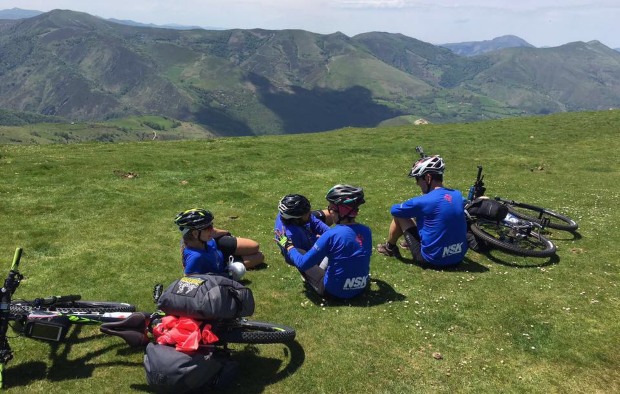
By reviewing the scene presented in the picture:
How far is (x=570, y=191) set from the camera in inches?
1057

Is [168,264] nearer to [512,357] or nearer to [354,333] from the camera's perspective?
[354,333]

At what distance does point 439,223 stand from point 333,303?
4505 millimetres

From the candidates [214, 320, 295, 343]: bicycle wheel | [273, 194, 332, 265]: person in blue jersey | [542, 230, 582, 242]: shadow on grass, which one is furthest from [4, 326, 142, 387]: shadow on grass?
[542, 230, 582, 242]: shadow on grass

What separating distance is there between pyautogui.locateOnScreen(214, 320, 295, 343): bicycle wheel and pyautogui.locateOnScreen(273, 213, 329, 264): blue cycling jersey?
3535 millimetres

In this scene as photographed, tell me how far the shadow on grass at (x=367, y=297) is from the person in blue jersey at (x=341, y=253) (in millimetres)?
267

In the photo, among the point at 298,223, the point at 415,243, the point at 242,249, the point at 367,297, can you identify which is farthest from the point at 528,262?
the point at 242,249

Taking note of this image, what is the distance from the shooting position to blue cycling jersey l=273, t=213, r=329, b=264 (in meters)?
13.8

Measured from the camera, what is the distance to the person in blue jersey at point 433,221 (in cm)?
1425

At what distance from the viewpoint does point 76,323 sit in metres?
10.0

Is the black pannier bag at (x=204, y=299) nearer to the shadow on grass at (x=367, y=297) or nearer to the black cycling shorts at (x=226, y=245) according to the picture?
the shadow on grass at (x=367, y=297)

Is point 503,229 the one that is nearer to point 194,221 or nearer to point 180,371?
point 194,221

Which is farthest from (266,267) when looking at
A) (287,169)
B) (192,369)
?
(287,169)

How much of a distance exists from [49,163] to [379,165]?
25.5 metres

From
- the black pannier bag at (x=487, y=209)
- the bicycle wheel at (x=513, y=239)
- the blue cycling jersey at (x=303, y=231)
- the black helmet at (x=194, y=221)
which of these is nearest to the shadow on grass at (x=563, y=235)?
the bicycle wheel at (x=513, y=239)
